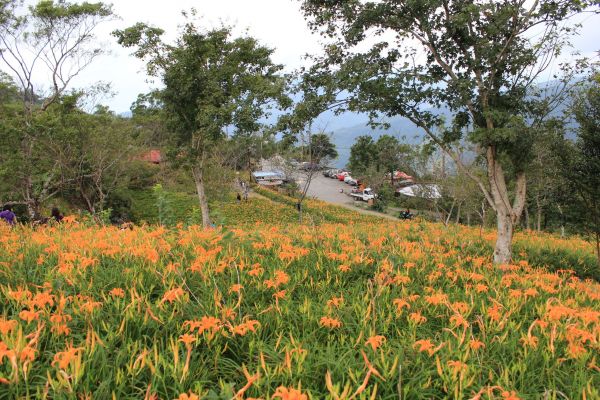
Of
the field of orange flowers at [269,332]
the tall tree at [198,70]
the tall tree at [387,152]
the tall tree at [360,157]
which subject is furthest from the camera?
the tall tree at [360,157]

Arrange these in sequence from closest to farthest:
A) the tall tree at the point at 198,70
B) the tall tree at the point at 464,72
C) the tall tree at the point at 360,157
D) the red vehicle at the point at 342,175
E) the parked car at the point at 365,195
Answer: the tall tree at the point at 464,72, the tall tree at the point at 198,70, the parked car at the point at 365,195, the tall tree at the point at 360,157, the red vehicle at the point at 342,175

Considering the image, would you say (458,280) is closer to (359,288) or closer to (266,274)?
(359,288)

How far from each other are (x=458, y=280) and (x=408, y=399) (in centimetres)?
203

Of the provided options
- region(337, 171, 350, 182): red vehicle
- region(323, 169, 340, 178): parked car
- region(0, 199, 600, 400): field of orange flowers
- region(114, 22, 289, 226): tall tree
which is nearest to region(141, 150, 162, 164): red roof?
region(114, 22, 289, 226): tall tree

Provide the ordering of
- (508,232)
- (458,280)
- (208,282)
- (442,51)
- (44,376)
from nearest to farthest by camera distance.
Answer: (44,376)
(208,282)
(458,280)
(508,232)
(442,51)

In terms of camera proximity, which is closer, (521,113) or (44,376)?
(44,376)

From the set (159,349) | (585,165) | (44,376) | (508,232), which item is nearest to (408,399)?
(159,349)

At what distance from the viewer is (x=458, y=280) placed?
3557mm

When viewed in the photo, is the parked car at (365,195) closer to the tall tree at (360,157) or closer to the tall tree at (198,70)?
the tall tree at (360,157)

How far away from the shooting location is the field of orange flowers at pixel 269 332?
1668mm

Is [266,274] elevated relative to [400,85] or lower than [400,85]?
lower

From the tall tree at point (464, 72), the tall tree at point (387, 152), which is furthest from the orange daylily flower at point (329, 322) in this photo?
the tall tree at point (387, 152)

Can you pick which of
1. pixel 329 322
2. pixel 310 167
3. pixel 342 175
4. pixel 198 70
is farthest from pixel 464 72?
pixel 342 175

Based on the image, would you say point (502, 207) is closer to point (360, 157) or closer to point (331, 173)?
point (360, 157)
